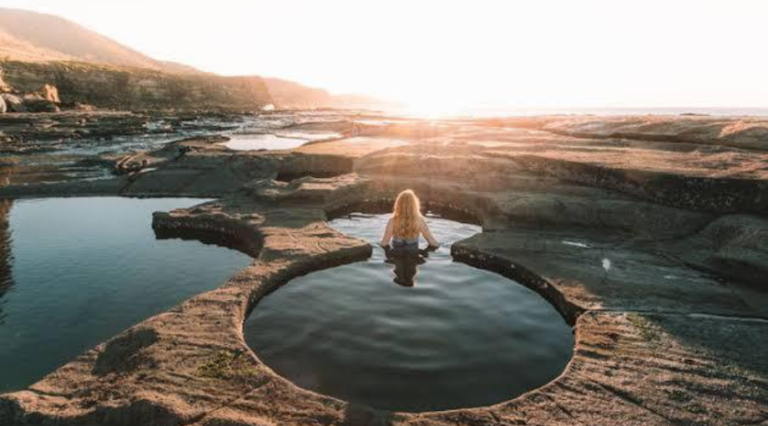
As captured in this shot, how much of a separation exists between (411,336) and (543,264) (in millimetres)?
3313

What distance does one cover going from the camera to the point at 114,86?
85.7m

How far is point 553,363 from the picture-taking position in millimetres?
5379

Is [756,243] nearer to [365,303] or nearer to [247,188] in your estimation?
[365,303]

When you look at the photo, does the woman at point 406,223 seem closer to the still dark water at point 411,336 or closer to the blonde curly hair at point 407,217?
the blonde curly hair at point 407,217

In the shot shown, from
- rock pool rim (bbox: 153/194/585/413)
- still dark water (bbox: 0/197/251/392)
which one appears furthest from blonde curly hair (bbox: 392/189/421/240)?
still dark water (bbox: 0/197/251/392)

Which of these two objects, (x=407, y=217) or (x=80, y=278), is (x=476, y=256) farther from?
(x=80, y=278)

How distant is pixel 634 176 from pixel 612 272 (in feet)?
15.1

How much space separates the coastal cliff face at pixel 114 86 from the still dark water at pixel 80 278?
211ft

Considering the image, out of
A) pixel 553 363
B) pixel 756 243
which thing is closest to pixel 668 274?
pixel 756 243

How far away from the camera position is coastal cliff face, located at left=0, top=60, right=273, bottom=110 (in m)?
73.8

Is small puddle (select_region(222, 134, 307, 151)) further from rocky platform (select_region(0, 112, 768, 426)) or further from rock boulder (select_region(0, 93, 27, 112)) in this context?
rock boulder (select_region(0, 93, 27, 112))

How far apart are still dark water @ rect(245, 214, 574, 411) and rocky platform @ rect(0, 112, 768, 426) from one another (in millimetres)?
368

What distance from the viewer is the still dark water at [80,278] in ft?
19.3

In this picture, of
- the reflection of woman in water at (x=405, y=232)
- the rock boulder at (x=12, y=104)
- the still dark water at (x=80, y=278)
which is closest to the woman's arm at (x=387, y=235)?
the reflection of woman in water at (x=405, y=232)
